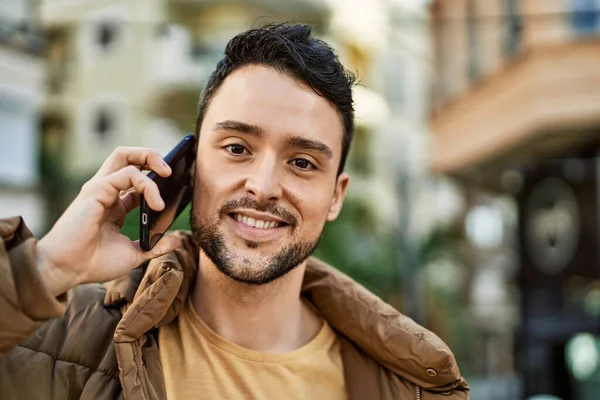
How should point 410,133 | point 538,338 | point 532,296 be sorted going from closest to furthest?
point 538,338, point 532,296, point 410,133

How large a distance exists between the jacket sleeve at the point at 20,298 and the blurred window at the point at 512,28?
450 inches

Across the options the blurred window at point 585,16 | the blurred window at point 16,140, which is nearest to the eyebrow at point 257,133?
the blurred window at point 585,16

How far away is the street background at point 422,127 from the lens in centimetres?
1041

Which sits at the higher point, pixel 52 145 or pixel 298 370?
pixel 52 145

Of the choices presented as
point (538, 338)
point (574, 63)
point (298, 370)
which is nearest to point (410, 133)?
point (574, 63)

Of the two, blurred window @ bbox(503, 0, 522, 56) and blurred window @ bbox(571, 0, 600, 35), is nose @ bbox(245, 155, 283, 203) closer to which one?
blurred window @ bbox(571, 0, 600, 35)

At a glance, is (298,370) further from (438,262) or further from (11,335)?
(438,262)

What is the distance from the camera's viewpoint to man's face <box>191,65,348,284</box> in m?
2.21

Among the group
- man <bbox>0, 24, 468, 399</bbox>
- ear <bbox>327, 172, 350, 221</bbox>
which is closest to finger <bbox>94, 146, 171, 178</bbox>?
man <bbox>0, 24, 468, 399</bbox>

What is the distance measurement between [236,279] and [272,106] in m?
0.50

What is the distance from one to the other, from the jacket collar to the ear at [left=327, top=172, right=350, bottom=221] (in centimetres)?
25

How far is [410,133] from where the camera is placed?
31703mm

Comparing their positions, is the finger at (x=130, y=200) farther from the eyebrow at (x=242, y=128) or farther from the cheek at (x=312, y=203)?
the cheek at (x=312, y=203)

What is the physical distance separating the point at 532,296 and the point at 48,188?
13.5 metres
